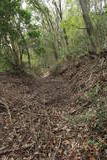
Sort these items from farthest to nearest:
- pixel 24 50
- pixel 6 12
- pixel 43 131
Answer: pixel 24 50 < pixel 6 12 < pixel 43 131

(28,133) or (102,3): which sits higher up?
(102,3)

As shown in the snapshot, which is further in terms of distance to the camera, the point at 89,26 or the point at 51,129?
the point at 89,26

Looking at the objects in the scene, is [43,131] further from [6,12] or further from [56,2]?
[56,2]

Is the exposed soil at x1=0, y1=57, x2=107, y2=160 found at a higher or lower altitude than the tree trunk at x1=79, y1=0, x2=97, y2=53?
lower

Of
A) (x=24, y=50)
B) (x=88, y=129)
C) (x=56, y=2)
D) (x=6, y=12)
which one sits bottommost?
(x=88, y=129)

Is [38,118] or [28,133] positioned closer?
[28,133]

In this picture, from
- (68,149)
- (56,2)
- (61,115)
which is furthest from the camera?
(56,2)

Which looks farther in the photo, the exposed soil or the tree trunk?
the tree trunk

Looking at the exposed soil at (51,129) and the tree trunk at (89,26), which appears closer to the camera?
the exposed soil at (51,129)

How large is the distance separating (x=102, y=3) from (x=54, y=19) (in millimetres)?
9158

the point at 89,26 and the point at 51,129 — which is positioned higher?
the point at 89,26

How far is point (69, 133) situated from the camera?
12.3 ft

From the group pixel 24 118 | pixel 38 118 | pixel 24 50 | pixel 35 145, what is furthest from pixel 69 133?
pixel 24 50

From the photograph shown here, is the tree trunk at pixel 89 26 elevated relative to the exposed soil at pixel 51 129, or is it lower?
elevated
